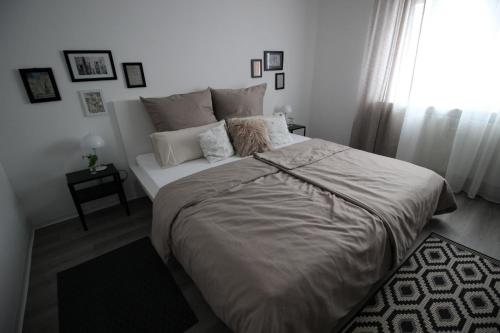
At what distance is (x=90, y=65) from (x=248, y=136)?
1458mm

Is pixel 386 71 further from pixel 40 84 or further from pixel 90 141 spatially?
pixel 40 84

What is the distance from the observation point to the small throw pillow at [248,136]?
2152mm

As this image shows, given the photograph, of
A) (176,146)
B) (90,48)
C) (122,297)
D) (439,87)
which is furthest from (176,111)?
(439,87)

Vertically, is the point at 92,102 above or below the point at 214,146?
above

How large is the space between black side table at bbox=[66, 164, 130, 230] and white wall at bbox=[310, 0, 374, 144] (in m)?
2.91

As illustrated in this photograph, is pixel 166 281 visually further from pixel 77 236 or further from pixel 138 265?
pixel 77 236

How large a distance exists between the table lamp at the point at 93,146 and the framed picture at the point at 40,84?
0.40 meters

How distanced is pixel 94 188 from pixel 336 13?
11.3ft

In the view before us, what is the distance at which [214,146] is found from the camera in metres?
2.08

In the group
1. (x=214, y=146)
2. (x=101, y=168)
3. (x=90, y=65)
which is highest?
(x=90, y=65)

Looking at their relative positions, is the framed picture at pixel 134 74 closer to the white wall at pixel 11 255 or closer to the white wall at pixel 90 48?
the white wall at pixel 90 48

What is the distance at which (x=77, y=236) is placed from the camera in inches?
78.7

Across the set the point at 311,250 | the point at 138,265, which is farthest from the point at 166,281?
the point at 311,250

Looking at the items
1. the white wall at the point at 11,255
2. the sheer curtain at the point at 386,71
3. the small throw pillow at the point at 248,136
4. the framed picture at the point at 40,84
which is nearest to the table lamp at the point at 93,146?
the framed picture at the point at 40,84
